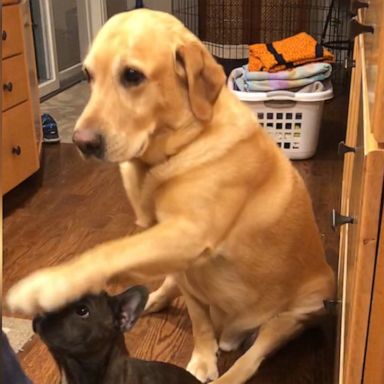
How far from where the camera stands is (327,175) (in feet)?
8.51

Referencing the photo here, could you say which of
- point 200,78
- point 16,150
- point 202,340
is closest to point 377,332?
point 200,78

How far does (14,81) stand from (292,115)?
3.87ft

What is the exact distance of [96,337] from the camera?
0.97 metres

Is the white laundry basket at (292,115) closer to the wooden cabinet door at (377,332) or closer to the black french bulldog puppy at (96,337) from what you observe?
the black french bulldog puppy at (96,337)

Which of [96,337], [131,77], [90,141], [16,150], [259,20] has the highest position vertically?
[131,77]

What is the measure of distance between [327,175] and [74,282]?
1805 millimetres

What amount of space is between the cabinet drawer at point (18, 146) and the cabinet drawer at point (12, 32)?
205 millimetres

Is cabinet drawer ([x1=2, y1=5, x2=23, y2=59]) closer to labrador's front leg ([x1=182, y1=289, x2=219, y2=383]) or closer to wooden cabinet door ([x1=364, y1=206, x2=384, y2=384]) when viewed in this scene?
labrador's front leg ([x1=182, y1=289, x2=219, y2=383])

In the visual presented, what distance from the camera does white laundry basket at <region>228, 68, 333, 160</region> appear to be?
Result: 103 inches

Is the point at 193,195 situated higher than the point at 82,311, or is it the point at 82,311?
the point at 193,195

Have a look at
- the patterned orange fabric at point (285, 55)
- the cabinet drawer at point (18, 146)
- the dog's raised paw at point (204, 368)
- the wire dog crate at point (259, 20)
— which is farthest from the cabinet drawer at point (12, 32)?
the wire dog crate at point (259, 20)

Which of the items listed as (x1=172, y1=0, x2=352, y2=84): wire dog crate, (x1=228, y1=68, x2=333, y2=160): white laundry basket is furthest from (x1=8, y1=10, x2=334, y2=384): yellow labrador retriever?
(x1=172, y1=0, x2=352, y2=84): wire dog crate

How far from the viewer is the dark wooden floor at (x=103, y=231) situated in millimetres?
1459

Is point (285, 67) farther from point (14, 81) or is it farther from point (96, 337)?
point (96, 337)
